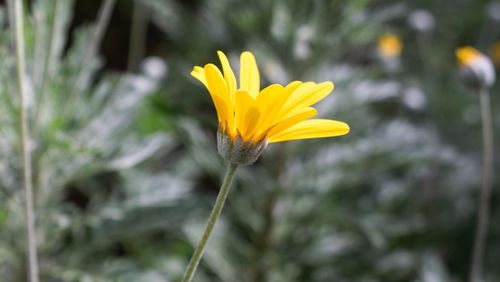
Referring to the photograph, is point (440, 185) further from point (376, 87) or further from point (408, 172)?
point (376, 87)

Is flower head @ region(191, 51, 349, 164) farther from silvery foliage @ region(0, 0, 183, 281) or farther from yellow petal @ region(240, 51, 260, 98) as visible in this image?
silvery foliage @ region(0, 0, 183, 281)

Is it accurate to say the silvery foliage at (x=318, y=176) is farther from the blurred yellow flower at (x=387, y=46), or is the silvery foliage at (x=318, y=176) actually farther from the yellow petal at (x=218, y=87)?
the yellow petal at (x=218, y=87)

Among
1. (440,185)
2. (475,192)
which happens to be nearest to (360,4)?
(440,185)

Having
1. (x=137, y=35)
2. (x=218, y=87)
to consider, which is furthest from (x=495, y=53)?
(x=218, y=87)

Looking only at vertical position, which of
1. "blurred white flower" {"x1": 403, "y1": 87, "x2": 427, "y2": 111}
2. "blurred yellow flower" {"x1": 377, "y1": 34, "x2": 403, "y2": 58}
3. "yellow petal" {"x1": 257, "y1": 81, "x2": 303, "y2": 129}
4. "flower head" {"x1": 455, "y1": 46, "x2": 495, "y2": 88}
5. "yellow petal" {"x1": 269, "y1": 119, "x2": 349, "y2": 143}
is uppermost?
"blurred yellow flower" {"x1": 377, "y1": 34, "x2": 403, "y2": 58}

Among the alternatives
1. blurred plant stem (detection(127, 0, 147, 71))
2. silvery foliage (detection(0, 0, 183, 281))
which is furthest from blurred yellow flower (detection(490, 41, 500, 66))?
silvery foliage (detection(0, 0, 183, 281))

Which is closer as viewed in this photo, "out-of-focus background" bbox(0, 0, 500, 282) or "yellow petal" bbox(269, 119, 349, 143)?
"yellow petal" bbox(269, 119, 349, 143)

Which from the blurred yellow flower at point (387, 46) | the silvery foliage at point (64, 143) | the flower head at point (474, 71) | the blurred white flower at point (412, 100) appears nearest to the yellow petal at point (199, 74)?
the silvery foliage at point (64, 143)
